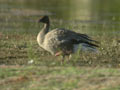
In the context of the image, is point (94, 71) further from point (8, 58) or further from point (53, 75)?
point (8, 58)

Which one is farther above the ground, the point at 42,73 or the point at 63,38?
the point at 63,38

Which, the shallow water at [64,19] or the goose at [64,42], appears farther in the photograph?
the shallow water at [64,19]

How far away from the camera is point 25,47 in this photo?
12.4 metres

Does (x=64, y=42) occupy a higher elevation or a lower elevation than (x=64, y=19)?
lower

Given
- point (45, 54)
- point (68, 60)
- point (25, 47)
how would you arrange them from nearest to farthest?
point (68, 60) → point (45, 54) → point (25, 47)

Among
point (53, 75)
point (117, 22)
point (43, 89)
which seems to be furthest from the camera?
point (117, 22)

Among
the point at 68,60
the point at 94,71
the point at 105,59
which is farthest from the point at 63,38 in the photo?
the point at 94,71

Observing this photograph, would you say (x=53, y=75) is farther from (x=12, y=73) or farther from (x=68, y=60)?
(x=68, y=60)

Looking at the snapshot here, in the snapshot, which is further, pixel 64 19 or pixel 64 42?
pixel 64 19

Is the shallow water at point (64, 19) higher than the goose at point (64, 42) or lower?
higher

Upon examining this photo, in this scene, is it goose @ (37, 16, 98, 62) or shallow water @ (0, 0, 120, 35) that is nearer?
goose @ (37, 16, 98, 62)

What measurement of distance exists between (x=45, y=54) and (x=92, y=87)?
500 centimetres

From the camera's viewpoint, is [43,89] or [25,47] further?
[25,47]

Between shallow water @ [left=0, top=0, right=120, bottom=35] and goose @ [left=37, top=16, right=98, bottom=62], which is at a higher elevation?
shallow water @ [left=0, top=0, right=120, bottom=35]
